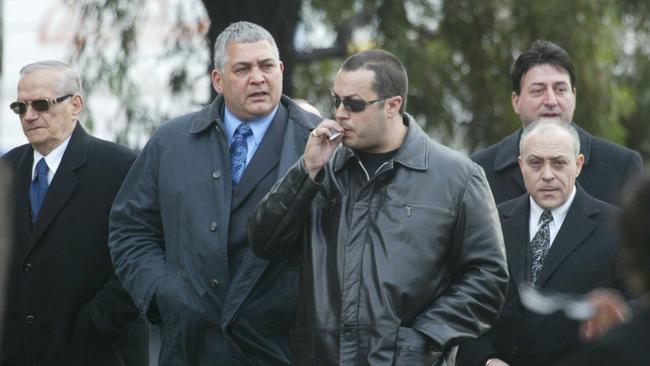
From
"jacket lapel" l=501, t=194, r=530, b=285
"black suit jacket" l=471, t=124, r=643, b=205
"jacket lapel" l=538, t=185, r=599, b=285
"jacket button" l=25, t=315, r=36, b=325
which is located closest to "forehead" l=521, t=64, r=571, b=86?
"black suit jacket" l=471, t=124, r=643, b=205

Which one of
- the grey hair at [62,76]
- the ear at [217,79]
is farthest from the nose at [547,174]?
the grey hair at [62,76]

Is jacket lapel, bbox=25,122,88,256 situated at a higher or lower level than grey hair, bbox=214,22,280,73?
lower

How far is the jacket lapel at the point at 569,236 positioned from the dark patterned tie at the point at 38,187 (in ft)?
8.46

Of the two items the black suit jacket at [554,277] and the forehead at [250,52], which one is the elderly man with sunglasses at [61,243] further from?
the black suit jacket at [554,277]

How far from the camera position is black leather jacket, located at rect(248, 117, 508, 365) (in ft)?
20.0

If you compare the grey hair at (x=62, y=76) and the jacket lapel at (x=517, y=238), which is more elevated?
the grey hair at (x=62, y=76)

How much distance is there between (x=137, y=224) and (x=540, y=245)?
6.01ft

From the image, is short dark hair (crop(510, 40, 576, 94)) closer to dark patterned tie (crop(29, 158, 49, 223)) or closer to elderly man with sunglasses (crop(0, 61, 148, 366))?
elderly man with sunglasses (crop(0, 61, 148, 366))

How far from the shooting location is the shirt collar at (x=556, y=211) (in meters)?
7.22

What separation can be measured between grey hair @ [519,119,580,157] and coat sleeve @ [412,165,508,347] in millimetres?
1001

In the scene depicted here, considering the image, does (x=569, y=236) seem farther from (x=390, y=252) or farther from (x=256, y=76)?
(x=256, y=76)

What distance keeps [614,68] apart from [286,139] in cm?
865

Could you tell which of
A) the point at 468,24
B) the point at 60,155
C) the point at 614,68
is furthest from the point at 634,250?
the point at 614,68

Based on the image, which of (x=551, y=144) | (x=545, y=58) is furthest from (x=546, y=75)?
(x=551, y=144)
